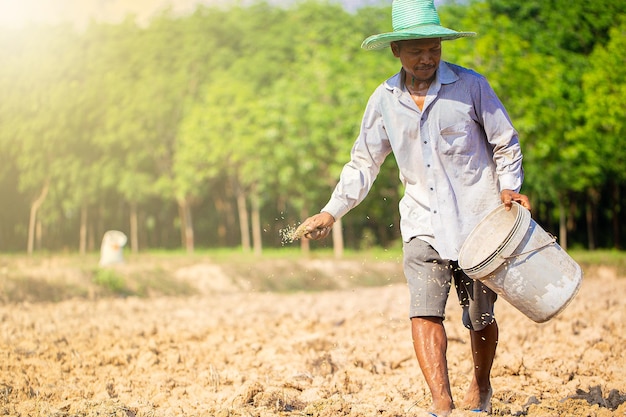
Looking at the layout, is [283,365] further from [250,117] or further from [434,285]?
[250,117]

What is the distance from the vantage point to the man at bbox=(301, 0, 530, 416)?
13.2ft

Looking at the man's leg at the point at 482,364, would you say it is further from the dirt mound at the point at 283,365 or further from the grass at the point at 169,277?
the grass at the point at 169,277

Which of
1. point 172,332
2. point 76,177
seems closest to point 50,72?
point 76,177

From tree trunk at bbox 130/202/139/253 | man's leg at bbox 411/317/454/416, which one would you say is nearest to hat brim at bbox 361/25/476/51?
man's leg at bbox 411/317/454/416

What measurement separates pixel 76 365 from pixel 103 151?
87.7ft

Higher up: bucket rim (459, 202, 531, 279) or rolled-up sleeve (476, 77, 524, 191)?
rolled-up sleeve (476, 77, 524, 191)

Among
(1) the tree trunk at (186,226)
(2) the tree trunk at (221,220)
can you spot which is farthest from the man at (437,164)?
(2) the tree trunk at (221,220)

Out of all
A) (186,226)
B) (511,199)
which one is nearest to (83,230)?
(186,226)

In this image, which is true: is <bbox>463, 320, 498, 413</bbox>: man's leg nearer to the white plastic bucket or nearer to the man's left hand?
the white plastic bucket

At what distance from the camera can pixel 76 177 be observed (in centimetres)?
3027

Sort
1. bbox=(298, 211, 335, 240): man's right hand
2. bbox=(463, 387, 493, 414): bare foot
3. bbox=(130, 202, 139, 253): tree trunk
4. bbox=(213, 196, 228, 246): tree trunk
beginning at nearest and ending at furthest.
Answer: bbox=(298, 211, 335, 240): man's right hand
bbox=(463, 387, 493, 414): bare foot
bbox=(130, 202, 139, 253): tree trunk
bbox=(213, 196, 228, 246): tree trunk

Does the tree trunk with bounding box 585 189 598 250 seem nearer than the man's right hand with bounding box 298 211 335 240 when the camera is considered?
No

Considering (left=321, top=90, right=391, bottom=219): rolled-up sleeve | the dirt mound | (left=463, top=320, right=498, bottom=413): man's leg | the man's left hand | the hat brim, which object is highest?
the hat brim

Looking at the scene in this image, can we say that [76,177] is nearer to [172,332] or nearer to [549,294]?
[172,332]
